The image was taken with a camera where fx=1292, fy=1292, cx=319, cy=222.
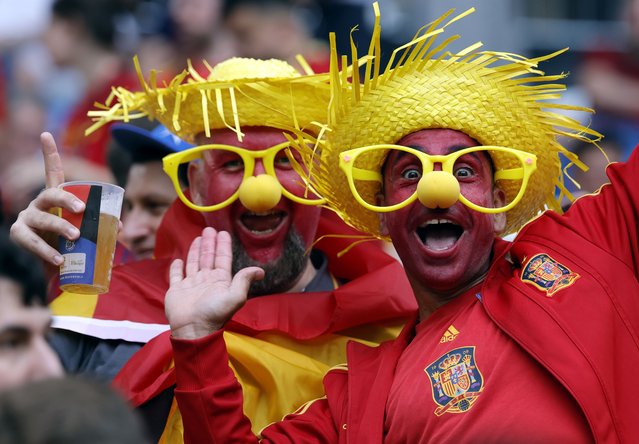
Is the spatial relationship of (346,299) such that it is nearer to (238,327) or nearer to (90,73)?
(238,327)

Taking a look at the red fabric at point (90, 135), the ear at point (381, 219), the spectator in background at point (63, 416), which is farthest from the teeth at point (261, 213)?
the spectator in background at point (63, 416)

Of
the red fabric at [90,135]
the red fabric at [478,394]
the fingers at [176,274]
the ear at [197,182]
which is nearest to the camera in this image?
the red fabric at [478,394]

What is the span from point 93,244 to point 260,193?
26.1 inches

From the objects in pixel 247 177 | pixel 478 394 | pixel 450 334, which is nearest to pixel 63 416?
pixel 478 394

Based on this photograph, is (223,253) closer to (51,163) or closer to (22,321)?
(51,163)

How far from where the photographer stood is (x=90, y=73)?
6.83 m

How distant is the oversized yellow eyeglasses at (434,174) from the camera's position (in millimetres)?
3422

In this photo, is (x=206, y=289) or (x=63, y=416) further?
(x=206, y=289)

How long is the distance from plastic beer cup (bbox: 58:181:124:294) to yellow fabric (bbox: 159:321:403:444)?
51 centimetres

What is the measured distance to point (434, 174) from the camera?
343cm

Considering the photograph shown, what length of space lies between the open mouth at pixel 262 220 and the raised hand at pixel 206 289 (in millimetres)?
489

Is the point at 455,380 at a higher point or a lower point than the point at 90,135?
higher

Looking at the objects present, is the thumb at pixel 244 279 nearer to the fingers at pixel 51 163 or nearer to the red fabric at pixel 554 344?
the red fabric at pixel 554 344

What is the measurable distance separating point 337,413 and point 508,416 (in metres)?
0.64
